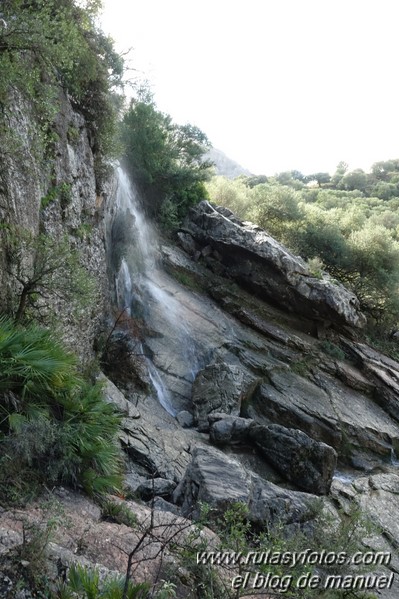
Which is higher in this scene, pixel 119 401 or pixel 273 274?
pixel 273 274

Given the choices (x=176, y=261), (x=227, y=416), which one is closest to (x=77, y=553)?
(x=227, y=416)

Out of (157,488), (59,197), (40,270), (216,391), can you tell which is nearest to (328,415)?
(216,391)

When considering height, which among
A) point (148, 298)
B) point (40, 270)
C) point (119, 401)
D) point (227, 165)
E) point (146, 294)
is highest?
point (227, 165)

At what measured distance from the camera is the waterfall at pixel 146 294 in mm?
14469

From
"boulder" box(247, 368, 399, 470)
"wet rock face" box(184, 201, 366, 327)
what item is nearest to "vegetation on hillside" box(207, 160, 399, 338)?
"wet rock face" box(184, 201, 366, 327)

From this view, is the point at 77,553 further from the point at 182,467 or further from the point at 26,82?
the point at 26,82

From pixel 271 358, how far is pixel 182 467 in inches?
315

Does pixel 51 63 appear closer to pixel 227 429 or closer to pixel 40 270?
pixel 40 270

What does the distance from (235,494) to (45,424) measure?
3718mm

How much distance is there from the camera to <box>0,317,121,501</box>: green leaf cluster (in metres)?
4.98

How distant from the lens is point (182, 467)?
9844 mm

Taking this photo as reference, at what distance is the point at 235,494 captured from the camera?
7.12 meters

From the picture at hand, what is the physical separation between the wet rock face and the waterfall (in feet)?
11.8

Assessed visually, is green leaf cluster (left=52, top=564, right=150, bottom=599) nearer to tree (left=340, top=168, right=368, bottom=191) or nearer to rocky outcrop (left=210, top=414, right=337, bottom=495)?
rocky outcrop (left=210, top=414, right=337, bottom=495)
